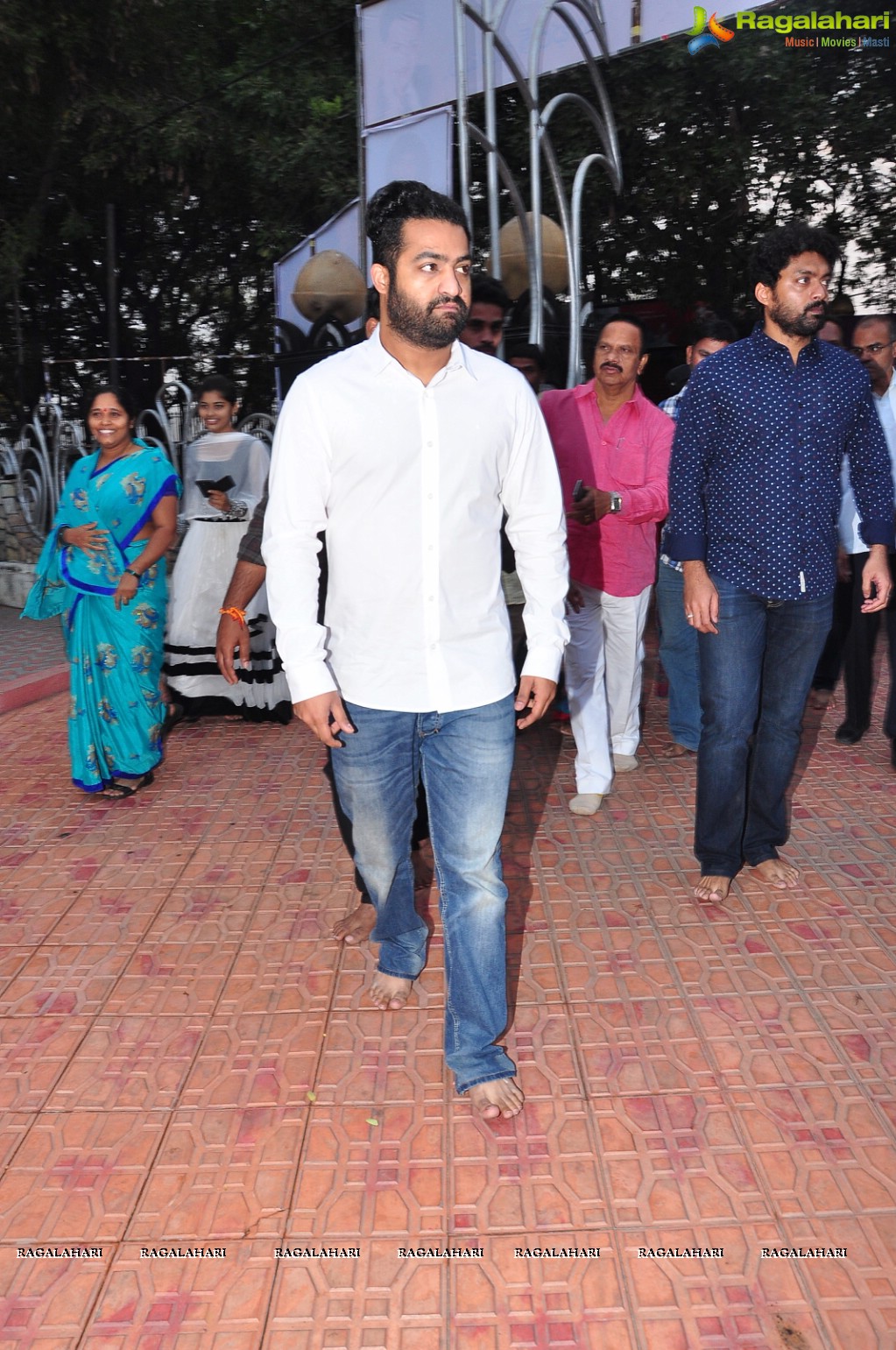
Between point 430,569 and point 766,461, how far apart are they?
1406mm

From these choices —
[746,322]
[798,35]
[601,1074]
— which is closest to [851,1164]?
[601,1074]

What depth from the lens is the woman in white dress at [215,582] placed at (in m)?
6.29

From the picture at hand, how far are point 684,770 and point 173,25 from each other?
13.5m

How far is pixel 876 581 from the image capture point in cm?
378

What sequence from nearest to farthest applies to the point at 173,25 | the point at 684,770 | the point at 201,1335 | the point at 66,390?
the point at 201,1335 < the point at 684,770 < the point at 173,25 < the point at 66,390

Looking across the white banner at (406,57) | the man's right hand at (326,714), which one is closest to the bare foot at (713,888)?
the man's right hand at (326,714)

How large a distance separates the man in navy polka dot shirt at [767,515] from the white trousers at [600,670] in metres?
0.90

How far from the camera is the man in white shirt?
2.45 metres

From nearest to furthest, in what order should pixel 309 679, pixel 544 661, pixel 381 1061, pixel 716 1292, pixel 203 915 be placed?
1. pixel 716 1292
2. pixel 309 679
3. pixel 544 661
4. pixel 381 1061
5. pixel 203 915

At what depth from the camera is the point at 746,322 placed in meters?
13.6

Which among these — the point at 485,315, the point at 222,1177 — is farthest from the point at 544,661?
the point at 485,315

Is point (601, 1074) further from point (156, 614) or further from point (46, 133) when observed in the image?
point (46, 133)

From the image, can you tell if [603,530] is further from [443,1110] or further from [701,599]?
[443,1110]

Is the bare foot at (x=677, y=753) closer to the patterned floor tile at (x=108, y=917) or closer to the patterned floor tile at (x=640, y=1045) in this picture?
the patterned floor tile at (x=640, y=1045)
